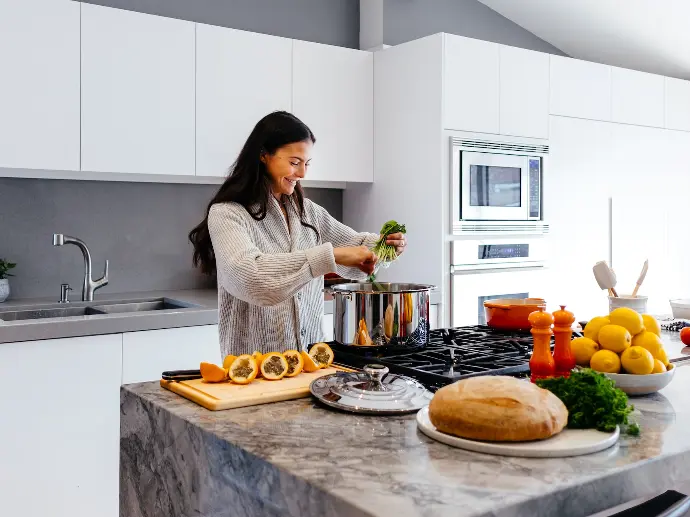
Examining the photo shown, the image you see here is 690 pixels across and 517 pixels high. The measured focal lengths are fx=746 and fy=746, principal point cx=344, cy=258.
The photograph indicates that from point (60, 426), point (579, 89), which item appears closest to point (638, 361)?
point (60, 426)

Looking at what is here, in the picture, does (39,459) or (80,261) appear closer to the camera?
(39,459)

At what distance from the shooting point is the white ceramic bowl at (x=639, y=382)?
151 cm

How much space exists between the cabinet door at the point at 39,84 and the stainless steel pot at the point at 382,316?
1.71 meters

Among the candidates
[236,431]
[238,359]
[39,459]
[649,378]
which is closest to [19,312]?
[39,459]

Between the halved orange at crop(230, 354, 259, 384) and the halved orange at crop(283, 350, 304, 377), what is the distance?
9 cm

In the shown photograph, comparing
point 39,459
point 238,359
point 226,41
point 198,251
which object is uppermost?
point 226,41

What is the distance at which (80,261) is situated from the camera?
3393 mm

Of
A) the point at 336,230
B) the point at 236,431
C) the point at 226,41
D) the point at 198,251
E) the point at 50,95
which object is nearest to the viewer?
the point at 236,431

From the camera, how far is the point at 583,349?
5.19 feet

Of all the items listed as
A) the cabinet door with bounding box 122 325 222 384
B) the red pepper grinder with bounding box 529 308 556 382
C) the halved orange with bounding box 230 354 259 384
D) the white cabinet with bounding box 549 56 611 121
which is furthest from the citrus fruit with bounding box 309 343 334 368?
the white cabinet with bounding box 549 56 611 121

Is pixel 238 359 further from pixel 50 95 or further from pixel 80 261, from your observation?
pixel 80 261

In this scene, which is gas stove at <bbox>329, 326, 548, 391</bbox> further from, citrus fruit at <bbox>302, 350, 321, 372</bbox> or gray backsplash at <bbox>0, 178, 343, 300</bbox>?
gray backsplash at <bbox>0, 178, 343, 300</bbox>

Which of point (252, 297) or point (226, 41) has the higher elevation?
point (226, 41)

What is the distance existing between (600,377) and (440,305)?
7.30 feet
